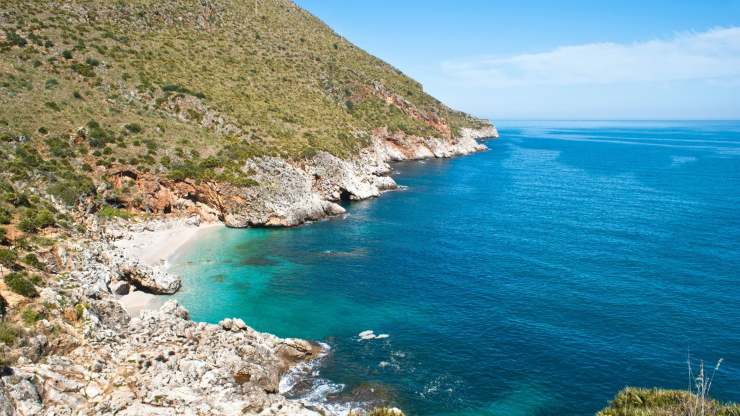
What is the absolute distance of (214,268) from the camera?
48781mm

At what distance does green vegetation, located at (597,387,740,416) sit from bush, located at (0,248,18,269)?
34768mm

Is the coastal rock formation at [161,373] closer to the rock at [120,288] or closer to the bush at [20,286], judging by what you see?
the bush at [20,286]

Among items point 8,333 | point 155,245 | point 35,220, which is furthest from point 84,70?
point 8,333

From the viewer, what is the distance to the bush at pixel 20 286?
28.3 metres

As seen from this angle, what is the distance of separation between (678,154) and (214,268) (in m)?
158

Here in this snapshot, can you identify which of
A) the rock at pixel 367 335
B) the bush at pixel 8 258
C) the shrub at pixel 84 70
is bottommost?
the rock at pixel 367 335

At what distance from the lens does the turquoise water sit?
29.9 meters

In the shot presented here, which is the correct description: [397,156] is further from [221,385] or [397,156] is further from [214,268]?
[221,385]

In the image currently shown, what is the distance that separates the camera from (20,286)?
28.4 m

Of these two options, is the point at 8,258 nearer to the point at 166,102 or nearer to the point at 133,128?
the point at 133,128

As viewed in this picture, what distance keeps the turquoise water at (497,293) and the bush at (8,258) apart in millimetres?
12672

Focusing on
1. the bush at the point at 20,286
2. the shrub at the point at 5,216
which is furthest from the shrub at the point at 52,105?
the bush at the point at 20,286

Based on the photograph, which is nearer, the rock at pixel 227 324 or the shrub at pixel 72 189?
the rock at pixel 227 324

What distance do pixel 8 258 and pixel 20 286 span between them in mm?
3659
